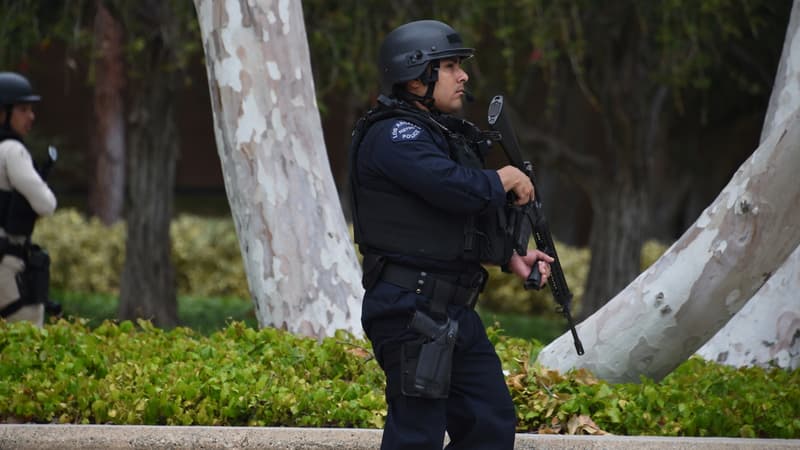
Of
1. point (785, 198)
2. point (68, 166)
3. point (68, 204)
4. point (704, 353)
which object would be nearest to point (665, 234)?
point (68, 166)

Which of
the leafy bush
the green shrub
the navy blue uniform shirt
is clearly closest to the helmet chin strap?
the navy blue uniform shirt

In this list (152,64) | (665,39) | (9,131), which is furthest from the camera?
(152,64)

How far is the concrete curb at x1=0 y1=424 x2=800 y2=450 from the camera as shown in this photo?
503 centimetres

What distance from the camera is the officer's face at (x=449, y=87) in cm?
438

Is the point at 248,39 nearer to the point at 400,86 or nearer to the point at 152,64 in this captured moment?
the point at 400,86

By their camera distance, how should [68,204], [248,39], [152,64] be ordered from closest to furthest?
1. [248,39]
2. [152,64]
3. [68,204]

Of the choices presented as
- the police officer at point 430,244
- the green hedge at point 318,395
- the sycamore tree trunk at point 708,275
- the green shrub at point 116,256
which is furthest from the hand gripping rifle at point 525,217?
the green shrub at point 116,256

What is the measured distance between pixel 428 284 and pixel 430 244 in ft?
0.44

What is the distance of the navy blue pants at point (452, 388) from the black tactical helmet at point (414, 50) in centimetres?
73

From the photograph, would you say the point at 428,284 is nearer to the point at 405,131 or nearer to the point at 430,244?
the point at 430,244

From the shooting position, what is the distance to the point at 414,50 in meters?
4.34

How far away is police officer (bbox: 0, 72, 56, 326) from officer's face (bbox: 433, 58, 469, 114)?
3623 millimetres

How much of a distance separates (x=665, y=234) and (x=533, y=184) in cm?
1789

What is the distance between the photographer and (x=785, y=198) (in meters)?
5.44
